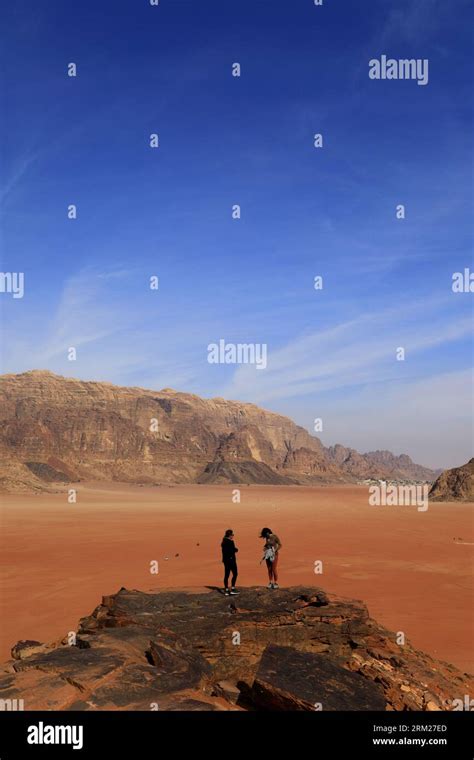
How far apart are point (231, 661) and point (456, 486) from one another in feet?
204

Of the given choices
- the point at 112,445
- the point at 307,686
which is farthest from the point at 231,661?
the point at 112,445

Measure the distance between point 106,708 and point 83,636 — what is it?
2765mm

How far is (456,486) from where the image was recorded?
63719 millimetres

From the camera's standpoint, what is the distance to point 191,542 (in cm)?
2647

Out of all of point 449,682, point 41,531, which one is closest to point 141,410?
point 41,531

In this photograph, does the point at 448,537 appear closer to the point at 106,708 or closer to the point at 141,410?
the point at 106,708

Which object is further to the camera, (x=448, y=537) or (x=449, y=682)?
(x=448, y=537)

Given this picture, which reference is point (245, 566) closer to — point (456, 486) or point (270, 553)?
point (270, 553)

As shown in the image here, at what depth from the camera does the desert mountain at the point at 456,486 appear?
204ft

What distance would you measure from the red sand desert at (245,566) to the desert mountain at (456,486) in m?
27.9

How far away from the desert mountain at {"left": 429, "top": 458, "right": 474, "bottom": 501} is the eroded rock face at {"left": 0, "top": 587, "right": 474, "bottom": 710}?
57878mm

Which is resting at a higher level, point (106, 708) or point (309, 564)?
point (106, 708)

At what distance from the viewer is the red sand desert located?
489 inches
